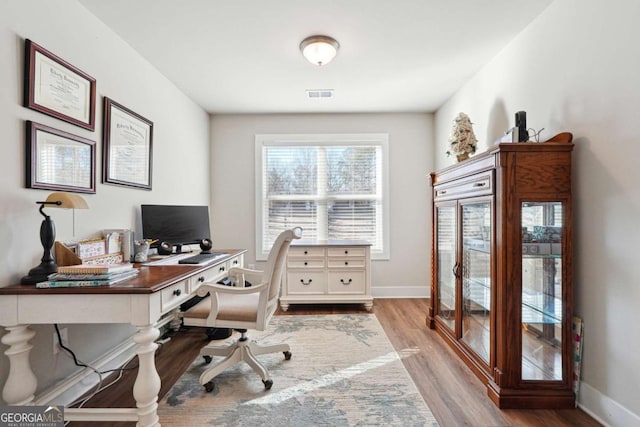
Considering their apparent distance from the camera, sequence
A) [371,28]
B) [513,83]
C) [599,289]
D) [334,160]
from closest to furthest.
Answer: [599,289]
[371,28]
[513,83]
[334,160]

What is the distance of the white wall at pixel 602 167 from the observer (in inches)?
58.7

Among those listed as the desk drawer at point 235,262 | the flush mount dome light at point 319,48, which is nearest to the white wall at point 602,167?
the flush mount dome light at point 319,48

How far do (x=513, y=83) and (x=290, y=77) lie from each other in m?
1.93

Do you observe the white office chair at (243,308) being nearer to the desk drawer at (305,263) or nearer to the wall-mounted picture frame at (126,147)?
the wall-mounted picture frame at (126,147)

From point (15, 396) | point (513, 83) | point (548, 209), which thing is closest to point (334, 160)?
point (513, 83)

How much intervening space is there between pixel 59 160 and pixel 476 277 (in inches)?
113

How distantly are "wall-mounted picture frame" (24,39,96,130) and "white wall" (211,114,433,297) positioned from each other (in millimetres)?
2080

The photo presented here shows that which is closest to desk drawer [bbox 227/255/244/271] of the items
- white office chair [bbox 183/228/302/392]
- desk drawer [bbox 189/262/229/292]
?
desk drawer [bbox 189/262/229/292]

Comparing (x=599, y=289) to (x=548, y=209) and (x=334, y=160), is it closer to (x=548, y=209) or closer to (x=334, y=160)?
(x=548, y=209)

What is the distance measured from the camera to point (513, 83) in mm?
2398

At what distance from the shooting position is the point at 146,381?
1.44 metres

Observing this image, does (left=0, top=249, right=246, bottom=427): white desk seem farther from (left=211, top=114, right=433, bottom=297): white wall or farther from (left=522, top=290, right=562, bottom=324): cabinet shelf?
(left=211, top=114, right=433, bottom=297): white wall

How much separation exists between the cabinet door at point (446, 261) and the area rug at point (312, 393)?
0.64m

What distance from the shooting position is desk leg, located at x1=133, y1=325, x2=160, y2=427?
143 centimetres
